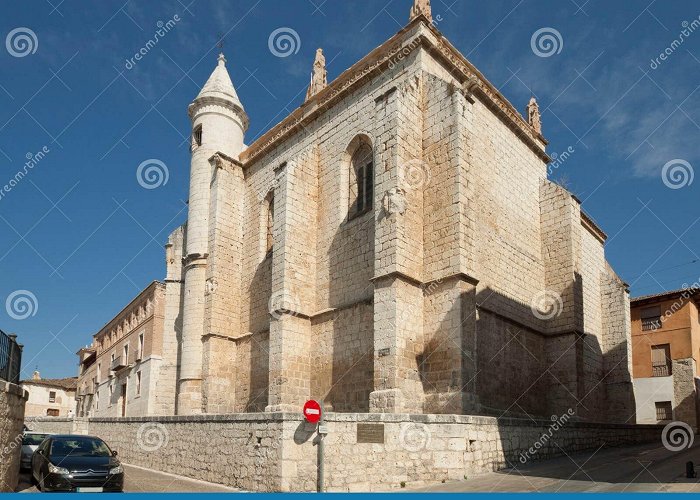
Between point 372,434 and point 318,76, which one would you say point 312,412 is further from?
point 318,76

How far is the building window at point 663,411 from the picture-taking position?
1058 inches

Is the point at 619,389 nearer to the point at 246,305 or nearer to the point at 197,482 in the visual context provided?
the point at 246,305

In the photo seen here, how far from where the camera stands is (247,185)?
2289 cm

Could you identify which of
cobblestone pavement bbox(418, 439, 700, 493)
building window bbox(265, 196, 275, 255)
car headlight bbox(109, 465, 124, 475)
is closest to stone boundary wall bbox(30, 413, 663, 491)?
cobblestone pavement bbox(418, 439, 700, 493)

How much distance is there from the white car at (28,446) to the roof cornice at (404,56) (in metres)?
11.7

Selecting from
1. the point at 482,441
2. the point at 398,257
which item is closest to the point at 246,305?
the point at 398,257

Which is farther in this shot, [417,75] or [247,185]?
[247,185]

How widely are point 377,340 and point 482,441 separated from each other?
11.7ft

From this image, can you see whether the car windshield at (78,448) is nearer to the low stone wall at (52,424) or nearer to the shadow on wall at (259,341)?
the shadow on wall at (259,341)

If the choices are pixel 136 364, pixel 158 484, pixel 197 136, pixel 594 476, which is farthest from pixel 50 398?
pixel 594 476

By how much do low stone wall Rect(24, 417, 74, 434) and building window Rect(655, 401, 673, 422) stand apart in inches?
→ 969

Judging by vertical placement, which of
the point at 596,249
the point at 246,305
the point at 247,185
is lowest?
the point at 246,305

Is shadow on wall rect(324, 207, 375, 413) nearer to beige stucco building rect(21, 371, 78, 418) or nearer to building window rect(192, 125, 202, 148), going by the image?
building window rect(192, 125, 202, 148)

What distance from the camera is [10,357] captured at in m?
10.5
